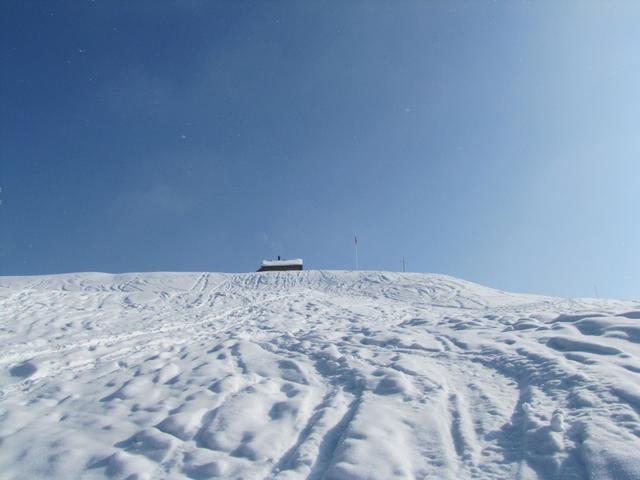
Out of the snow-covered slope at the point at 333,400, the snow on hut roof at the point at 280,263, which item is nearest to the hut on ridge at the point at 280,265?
the snow on hut roof at the point at 280,263

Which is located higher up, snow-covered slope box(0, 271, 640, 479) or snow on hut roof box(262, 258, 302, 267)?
snow on hut roof box(262, 258, 302, 267)

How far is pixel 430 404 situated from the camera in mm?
3736


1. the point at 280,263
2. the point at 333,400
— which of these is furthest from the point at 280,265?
the point at 333,400

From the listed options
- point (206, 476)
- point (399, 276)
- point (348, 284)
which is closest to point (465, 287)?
point (399, 276)

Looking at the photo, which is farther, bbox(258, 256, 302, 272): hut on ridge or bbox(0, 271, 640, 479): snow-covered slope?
bbox(258, 256, 302, 272): hut on ridge

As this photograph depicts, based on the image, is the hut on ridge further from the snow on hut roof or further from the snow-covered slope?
the snow-covered slope

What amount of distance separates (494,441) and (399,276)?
57.1 feet

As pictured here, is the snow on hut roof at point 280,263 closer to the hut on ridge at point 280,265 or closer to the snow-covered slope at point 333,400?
the hut on ridge at point 280,265

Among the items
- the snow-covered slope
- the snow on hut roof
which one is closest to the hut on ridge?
the snow on hut roof

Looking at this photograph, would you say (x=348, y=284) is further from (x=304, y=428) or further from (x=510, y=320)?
(x=304, y=428)

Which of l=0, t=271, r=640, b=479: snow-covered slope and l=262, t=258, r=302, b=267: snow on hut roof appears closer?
l=0, t=271, r=640, b=479: snow-covered slope

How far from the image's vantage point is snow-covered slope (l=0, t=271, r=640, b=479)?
9.14 ft

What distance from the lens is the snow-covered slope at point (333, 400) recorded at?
2787mm

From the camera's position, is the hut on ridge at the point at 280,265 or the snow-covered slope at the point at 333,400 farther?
the hut on ridge at the point at 280,265
